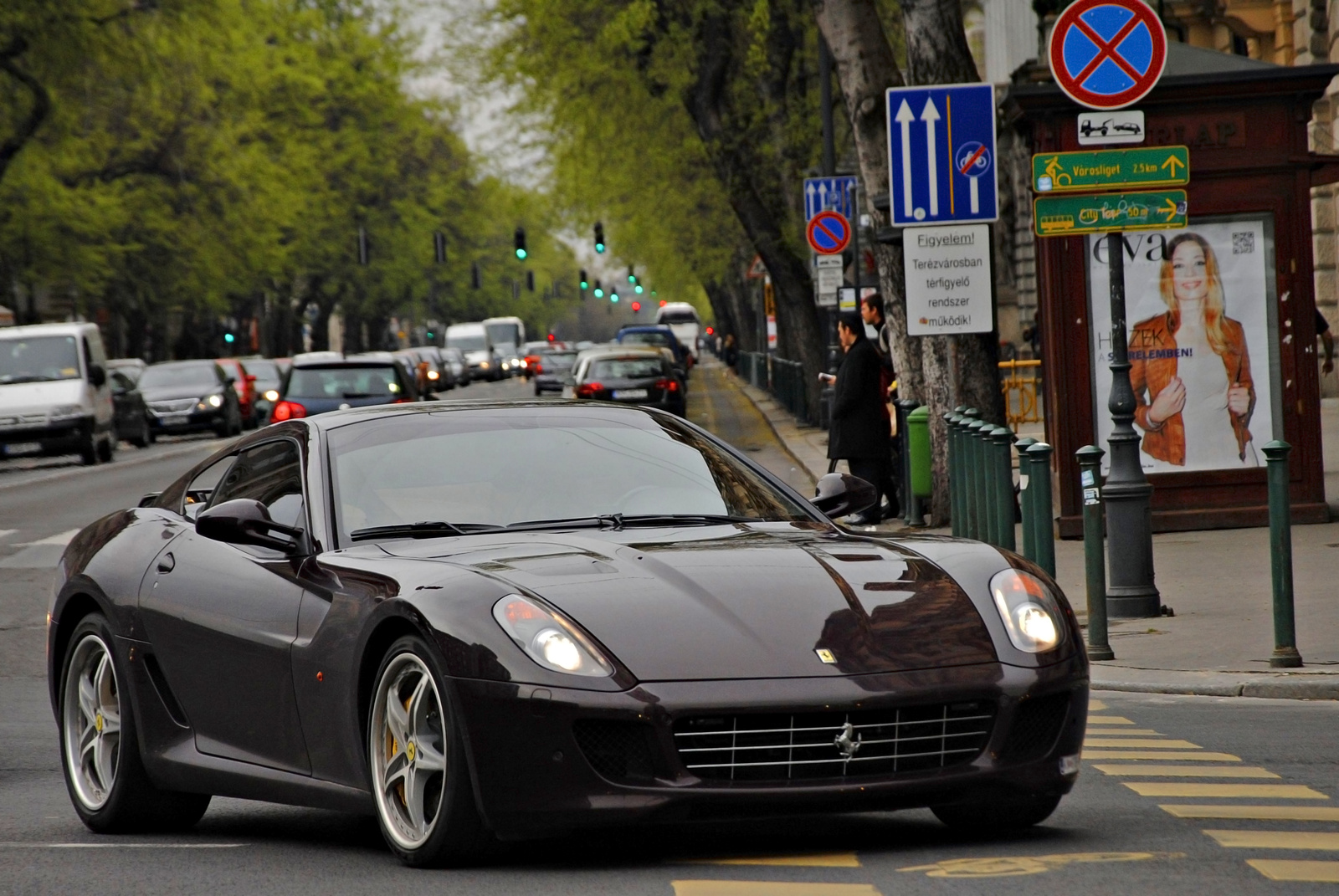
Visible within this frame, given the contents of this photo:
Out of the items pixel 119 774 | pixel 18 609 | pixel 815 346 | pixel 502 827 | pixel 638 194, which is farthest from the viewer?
pixel 638 194

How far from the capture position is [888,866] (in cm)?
532

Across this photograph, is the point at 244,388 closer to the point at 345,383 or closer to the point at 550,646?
the point at 345,383

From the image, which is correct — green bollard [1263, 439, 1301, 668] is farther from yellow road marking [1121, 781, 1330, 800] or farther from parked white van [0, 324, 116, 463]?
parked white van [0, 324, 116, 463]

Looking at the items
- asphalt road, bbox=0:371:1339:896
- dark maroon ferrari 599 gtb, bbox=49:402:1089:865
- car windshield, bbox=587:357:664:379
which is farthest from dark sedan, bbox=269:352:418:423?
dark maroon ferrari 599 gtb, bbox=49:402:1089:865

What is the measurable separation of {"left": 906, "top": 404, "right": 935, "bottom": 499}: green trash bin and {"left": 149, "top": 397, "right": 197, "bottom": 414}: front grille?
2968 centimetres

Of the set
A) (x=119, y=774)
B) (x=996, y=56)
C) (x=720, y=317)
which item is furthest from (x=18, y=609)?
(x=720, y=317)

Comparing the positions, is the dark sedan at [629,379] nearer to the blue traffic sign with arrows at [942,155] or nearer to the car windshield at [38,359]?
the car windshield at [38,359]

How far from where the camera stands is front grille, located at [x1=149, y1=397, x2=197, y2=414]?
44750 millimetres

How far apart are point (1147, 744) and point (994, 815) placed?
2243mm

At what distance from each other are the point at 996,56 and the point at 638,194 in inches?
309

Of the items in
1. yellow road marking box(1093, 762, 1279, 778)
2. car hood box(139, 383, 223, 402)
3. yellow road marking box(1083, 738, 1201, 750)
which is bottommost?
car hood box(139, 383, 223, 402)

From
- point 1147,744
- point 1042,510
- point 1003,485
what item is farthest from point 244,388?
point 1147,744

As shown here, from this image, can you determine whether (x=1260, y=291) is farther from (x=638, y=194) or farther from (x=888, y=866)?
(x=638, y=194)

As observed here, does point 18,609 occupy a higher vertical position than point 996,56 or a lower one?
lower
